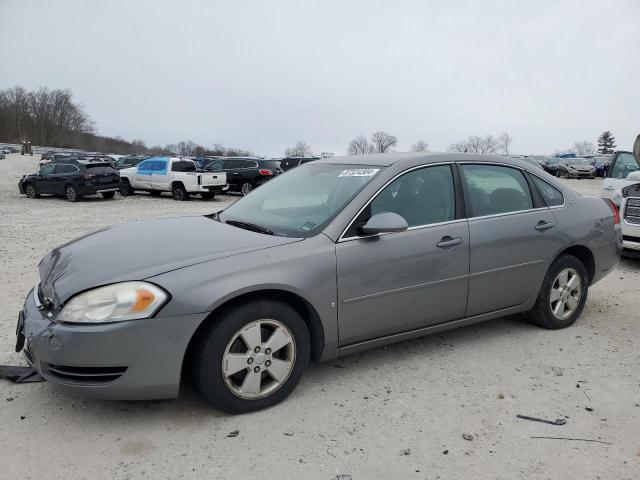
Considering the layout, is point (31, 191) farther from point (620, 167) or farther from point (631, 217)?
point (631, 217)

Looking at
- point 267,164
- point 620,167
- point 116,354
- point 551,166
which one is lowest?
point 116,354

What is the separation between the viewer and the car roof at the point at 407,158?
4.00 meters

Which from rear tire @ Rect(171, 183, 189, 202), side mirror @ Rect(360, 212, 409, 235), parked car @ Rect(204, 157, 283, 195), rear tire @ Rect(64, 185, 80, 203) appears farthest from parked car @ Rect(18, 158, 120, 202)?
side mirror @ Rect(360, 212, 409, 235)

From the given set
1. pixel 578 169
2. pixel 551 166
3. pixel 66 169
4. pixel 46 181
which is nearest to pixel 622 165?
pixel 66 169

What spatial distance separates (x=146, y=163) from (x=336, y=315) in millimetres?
20184

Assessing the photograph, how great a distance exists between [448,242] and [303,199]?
1.13 m

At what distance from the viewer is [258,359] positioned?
3.10m

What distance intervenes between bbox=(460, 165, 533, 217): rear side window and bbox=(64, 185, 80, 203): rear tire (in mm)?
18461

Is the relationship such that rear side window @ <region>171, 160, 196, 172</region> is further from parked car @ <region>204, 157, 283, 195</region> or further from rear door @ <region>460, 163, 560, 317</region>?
rear door @ <region>460, 163, 560, 317</region>

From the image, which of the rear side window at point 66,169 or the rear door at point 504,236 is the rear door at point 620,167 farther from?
the rear side window at point 66,169

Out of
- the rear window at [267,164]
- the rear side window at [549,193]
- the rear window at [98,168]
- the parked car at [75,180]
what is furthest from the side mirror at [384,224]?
the rear window at [267,164]

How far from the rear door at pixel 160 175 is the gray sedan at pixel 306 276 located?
57.2 ft

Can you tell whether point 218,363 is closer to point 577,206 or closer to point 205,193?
point 577,206

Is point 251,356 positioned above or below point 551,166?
below
